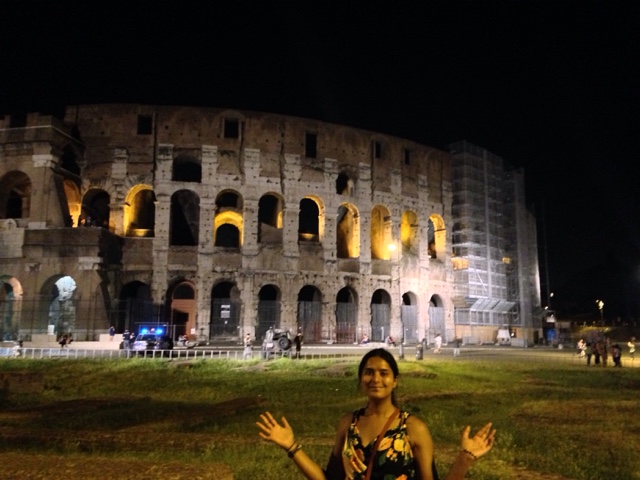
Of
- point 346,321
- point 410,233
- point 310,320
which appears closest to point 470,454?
point 310,320

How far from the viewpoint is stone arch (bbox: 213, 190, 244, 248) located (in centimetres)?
3047

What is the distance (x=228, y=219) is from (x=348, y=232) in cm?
730

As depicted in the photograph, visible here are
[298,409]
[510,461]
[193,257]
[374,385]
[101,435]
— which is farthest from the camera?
[193,257]

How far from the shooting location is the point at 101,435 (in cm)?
649

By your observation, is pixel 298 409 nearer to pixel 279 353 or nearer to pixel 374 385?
pixel 374 385

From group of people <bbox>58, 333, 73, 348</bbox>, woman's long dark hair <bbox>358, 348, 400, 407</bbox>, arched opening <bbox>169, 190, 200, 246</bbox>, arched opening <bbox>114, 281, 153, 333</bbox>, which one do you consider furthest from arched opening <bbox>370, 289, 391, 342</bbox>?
woman's long dark hair <bbox>358, 348, 400, 407</bbox>

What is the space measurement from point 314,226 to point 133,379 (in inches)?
1149

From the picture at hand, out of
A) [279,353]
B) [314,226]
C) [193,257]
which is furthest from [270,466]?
[314,226]

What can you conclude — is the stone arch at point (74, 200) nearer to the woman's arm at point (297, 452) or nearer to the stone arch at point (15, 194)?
the stone arch at point (15, 194)

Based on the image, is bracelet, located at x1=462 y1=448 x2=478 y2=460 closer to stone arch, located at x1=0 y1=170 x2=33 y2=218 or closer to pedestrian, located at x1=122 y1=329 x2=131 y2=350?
pedestrian, located at x1=122 y1=329 x2=131 y2=350

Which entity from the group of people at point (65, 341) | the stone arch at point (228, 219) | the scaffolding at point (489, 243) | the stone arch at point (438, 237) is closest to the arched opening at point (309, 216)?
the stone arch at point (228, 219)

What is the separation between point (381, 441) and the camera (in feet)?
8.03

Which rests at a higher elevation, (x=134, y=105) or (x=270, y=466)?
(x=134, y=105)

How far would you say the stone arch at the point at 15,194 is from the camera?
83.6 ft
